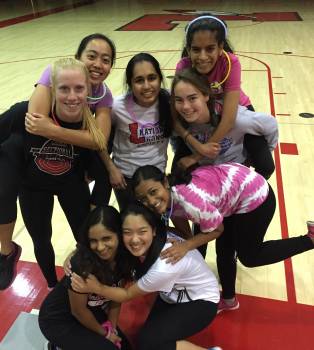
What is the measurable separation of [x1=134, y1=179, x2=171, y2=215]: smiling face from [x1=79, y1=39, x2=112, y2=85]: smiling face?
0.58 meters

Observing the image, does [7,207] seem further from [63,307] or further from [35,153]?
[63,307]

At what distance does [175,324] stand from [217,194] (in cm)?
58

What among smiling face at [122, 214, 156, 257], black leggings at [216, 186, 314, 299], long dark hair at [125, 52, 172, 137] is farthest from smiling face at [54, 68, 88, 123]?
black leggings at [216, 186, 314, 299]

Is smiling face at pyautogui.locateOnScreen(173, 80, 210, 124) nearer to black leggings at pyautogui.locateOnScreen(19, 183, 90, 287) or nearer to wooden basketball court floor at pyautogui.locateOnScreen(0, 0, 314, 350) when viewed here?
black leggings at pyautogui.locateOnScreen(19, 183, 90, 287)

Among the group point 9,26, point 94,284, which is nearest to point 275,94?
point 94,284

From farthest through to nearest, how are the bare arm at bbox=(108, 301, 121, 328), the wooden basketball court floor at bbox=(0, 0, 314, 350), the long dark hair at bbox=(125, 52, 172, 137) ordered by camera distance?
the wooden basketball court floor at bbox=(0, 0, 314, 350) → the long dark hair at bbox=(125, 52, 172, 137) → the bare arm at bbox=(108, 301, 121, 328)

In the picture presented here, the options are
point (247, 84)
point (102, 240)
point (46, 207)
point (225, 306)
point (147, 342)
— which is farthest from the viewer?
point (247, 84)

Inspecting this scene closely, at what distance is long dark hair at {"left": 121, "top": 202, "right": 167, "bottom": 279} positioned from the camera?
1.50 m

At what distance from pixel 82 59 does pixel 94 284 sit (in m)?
1.04

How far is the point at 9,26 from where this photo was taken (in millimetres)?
11086

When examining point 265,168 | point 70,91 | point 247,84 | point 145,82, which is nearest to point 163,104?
point 145,82

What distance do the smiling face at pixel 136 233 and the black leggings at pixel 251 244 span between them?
18.6 inches

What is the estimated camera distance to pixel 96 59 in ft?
5.81

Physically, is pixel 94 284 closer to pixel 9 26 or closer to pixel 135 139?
pixel 135 139
